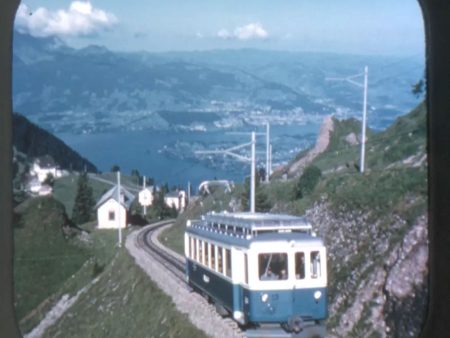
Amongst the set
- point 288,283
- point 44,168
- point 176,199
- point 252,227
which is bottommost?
point 288,283

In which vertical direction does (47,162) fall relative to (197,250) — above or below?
above

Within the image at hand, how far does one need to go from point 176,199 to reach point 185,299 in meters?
0.50

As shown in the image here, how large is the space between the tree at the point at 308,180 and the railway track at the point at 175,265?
1.70 feet

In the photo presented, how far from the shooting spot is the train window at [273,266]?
2.95 m

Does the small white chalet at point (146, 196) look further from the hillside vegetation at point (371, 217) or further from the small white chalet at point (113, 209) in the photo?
the hillside vegetation at point (371, 217)

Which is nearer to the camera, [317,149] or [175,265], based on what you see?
[317,149]

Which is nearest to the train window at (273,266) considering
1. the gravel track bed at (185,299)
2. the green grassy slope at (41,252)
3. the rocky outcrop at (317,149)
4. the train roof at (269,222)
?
the train roof at (269,222)

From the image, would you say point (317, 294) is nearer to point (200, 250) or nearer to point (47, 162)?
point (200, 250)

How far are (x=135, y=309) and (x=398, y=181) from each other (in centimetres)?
109

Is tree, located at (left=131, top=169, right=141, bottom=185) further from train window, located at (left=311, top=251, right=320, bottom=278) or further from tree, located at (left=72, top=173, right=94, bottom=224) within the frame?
train window, located at (left=311, top=251, right=320, bottom=278)

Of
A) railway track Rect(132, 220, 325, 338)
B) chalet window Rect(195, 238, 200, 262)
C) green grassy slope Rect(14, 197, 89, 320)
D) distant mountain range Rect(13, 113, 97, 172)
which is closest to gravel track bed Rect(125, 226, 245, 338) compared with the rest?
railway track Rect(132, 220, 325, 338)

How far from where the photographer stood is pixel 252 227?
2934 mm

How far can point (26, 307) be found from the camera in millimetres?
2574

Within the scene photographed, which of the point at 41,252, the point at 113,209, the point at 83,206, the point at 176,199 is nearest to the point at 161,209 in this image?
the point at 176,199
